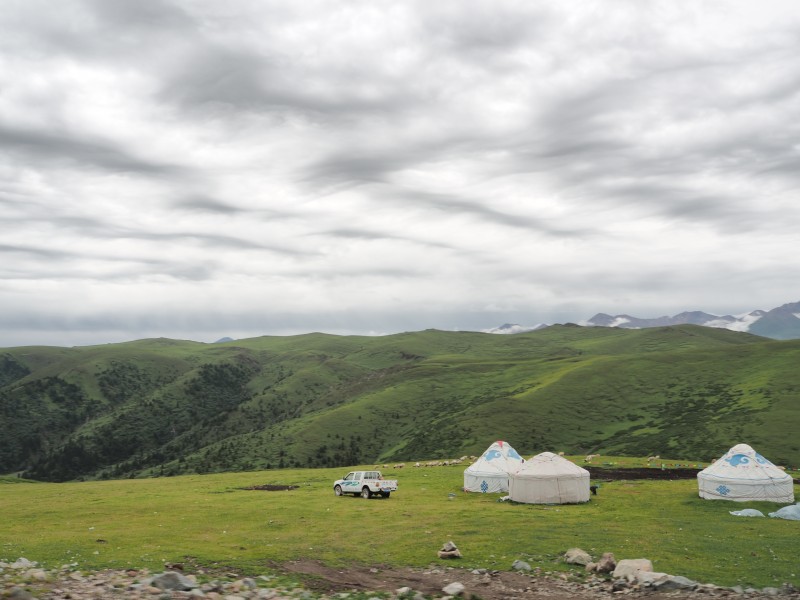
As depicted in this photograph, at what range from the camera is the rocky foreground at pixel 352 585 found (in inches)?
659

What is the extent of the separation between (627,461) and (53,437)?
196m

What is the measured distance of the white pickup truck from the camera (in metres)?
46.4

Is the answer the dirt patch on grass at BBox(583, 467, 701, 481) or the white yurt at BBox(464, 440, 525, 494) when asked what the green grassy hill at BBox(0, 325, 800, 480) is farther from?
the white yurt at BBox(464, 440, 525, 494)

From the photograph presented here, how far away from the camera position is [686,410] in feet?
360

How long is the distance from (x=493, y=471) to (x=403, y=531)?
20.6 metres

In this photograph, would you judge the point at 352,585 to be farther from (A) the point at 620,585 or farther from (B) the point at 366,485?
(B) the point at 366,485

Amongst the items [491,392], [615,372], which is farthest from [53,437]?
[615,372]

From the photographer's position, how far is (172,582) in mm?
17516

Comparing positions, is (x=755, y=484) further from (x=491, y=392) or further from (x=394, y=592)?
(x=491, y=392)

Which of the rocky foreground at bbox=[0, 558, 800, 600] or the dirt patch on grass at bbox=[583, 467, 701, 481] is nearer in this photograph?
the rocky foreground at bbox=[0, 558, 800, 600]

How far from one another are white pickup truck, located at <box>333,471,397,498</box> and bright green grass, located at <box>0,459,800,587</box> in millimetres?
1298

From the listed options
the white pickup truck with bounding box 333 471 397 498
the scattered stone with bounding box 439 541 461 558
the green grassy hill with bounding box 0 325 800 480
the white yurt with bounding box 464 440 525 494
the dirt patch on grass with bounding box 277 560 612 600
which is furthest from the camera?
the green grassy hill with bounding box 0 325 800 480

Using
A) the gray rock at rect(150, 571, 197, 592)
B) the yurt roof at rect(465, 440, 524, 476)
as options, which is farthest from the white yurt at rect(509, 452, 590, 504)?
the gray rock at rect(150, 571, 197, 592)

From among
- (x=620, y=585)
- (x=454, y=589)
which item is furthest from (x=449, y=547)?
(x=620, y=585)
